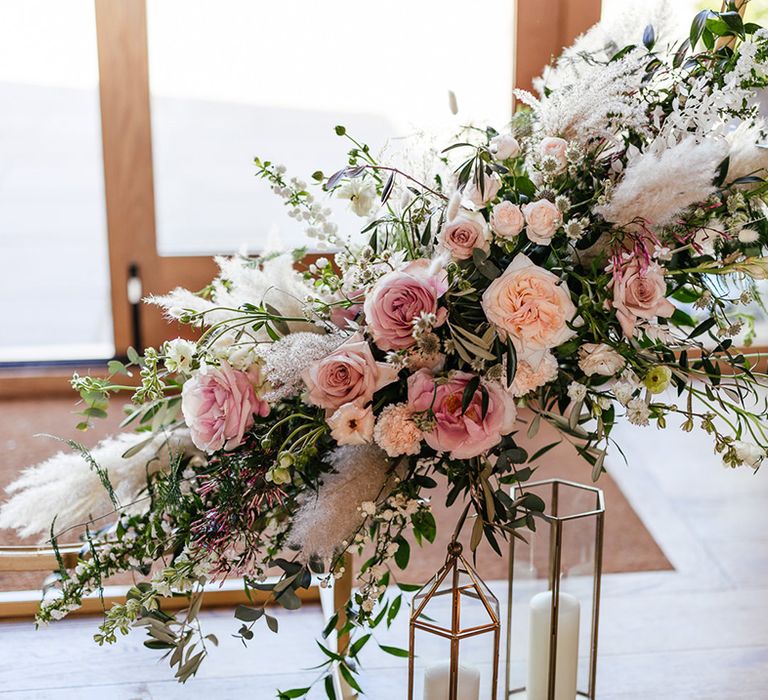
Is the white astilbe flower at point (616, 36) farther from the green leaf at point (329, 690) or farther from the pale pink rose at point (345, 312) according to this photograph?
the green leaf at point (329, 690)

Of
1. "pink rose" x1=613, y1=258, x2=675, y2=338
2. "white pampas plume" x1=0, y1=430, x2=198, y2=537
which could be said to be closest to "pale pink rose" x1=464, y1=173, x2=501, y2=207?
"pink rose" x1=613, y1=258, x2=675, y2=338

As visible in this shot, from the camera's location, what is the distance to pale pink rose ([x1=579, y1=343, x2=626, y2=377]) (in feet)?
2.77

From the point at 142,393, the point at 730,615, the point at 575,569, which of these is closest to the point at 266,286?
the point at 142,393

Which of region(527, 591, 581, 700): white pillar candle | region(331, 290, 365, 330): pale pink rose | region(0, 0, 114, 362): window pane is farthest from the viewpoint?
region(0, 0, 114, 362): window pane

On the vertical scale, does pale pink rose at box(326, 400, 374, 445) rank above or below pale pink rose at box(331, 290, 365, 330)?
below

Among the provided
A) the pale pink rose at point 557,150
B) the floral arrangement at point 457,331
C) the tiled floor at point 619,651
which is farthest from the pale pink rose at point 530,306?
the tiled floor at point 619,651

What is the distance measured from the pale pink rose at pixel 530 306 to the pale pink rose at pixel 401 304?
1.6 inches

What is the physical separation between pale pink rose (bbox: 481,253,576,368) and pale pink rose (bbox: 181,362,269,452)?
22 cm

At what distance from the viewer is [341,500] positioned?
856mm

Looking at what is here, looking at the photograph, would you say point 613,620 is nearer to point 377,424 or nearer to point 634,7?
point 377,424

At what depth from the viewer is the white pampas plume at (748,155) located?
0.89m

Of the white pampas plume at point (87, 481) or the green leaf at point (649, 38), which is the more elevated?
the green leaf at point (649, 38)

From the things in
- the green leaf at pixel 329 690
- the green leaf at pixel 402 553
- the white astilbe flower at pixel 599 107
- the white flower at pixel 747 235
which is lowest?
the green leaf at pixel 329 690

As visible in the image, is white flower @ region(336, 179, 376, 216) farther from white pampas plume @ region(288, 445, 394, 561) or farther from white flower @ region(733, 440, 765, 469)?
white flower @ region(733, 440, 765, 469)
